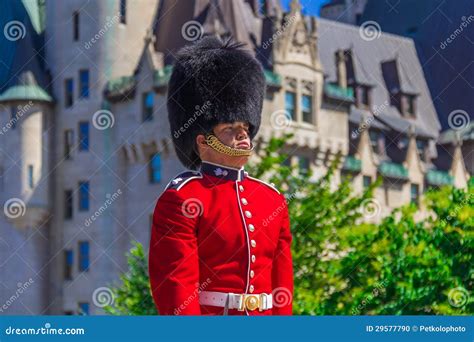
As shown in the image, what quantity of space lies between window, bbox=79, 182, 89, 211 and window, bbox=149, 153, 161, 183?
9.64 feet

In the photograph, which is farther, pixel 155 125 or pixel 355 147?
pixel 355 147

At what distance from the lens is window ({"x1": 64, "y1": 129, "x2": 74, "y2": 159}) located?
5284 centimetres

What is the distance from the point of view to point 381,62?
2377 inches

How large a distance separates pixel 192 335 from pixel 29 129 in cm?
4460

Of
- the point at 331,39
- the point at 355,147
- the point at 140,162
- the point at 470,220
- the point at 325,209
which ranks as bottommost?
the point at 470,220

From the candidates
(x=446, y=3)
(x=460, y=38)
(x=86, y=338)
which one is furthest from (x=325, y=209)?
(x=446, y=3)

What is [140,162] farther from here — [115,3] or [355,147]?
[355,147]

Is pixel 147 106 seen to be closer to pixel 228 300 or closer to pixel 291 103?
pixel 291 103

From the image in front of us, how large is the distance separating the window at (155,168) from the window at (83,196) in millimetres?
2938

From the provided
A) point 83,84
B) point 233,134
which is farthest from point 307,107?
point 233,134

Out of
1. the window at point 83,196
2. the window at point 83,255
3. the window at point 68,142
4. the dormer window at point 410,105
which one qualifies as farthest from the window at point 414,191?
the window at point 68,142

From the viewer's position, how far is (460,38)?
52000 mm

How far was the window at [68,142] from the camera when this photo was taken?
173 feet

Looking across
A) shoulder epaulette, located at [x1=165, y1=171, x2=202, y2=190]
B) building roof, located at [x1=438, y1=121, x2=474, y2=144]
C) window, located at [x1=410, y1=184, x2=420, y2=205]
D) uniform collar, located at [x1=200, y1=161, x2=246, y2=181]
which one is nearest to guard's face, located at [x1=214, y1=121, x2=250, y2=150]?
uniform collar, located at [x1=200, y1=161, x2=246, y2=181]
